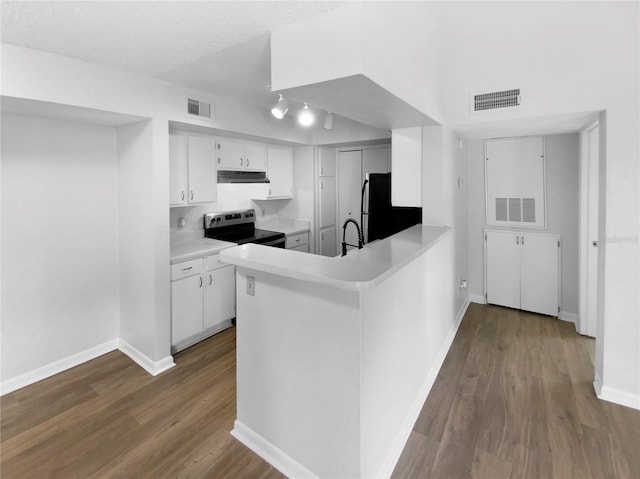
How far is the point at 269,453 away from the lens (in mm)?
1915

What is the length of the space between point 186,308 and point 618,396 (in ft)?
11.2

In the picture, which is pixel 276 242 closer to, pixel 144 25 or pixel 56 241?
pixel 56 241

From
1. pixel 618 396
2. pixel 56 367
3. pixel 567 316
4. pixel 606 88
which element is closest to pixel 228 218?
pixel 56 367

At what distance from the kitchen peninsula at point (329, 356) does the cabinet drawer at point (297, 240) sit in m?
2.42

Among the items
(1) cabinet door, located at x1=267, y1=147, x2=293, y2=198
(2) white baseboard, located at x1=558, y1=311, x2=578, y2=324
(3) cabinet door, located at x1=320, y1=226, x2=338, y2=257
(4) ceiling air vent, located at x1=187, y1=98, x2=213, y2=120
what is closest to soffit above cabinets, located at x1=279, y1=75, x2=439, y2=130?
(4) ceiling air vent, located at x1=187, y1=98, x2=213, y2=120

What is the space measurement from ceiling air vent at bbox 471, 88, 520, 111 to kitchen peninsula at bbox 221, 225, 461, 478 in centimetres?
143

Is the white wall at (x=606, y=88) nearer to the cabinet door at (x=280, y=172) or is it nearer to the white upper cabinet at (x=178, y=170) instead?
the cabinet door at (x=280, y=172)

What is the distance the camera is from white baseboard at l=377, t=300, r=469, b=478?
1.81 meters

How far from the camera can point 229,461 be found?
191 centimetres

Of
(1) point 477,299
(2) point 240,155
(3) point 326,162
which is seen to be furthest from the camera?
(3) point 326,162

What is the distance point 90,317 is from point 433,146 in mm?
3396

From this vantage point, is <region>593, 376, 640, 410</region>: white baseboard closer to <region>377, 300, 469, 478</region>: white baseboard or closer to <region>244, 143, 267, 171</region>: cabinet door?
<region>377, 300, 469, 478</region>: white baseboard

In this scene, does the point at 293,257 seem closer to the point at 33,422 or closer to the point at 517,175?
the point at 33,422

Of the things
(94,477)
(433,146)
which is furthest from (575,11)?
(94,477)
